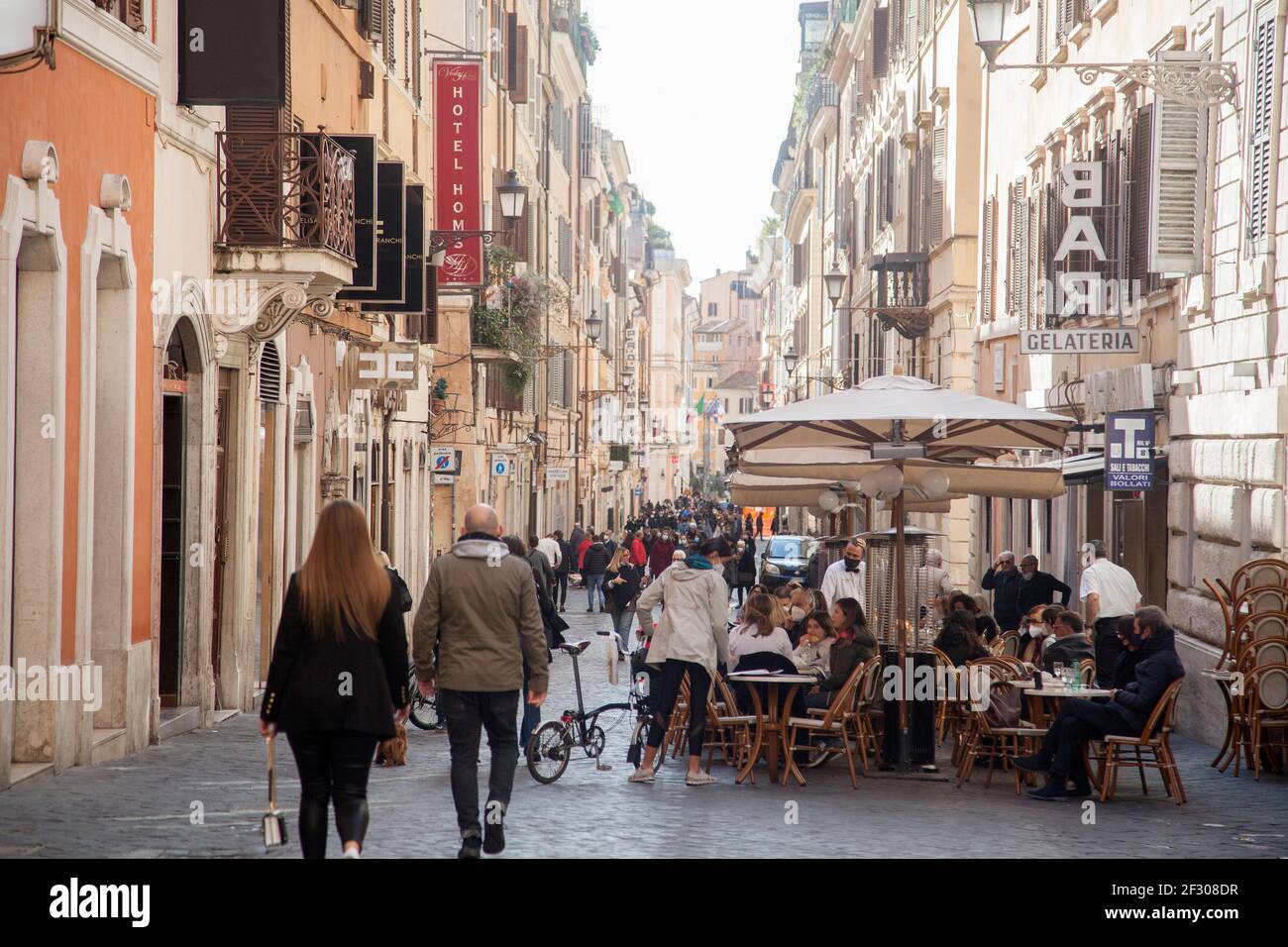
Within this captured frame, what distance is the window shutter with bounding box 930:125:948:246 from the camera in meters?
34.0

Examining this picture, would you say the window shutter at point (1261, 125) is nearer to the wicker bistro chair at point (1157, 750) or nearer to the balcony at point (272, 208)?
the wicker bistro chair at point (1157, 750)

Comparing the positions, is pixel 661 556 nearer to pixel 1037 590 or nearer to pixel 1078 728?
pixel 1037 590

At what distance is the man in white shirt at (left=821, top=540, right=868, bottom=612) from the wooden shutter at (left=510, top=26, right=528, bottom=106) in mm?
22670

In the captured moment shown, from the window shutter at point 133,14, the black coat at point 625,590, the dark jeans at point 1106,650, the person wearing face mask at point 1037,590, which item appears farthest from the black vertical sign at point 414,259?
the dark jeans at point 1106,650

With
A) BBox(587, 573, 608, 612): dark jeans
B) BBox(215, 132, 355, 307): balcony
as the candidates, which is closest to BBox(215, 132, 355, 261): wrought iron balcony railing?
BBox(215, 132, 355, 307): balcony

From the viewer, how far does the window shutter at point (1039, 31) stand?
25.8 meters

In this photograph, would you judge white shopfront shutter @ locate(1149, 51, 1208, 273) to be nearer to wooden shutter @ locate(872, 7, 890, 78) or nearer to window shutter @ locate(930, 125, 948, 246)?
window shutter @ locate(930, 125, 948, 246)

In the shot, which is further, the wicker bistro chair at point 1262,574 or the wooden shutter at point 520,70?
the wooden shutter at point 520,70

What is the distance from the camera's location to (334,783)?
8328 millimetres

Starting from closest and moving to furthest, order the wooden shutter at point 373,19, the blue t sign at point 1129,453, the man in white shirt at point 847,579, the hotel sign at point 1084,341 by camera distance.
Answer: the blue t sign at point 1129,453, the hotel sign at point 1084,341, the man in white shirt at point 847,579, the wooden shutter at point 373,19

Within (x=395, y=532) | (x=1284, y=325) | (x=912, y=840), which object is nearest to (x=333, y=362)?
(x=395, y=532)

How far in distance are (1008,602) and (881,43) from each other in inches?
999

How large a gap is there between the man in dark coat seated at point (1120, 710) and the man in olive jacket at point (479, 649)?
433cm
